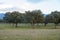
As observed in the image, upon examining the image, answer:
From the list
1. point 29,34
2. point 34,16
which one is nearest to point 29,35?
point 29,34

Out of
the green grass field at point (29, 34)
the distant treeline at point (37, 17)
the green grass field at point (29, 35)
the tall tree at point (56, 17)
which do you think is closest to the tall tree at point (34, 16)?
the distant treeline at point (37, 17)

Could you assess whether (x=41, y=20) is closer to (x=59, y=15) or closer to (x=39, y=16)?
(x=39, y=16)

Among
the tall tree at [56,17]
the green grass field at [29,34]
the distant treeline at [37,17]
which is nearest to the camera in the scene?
the green grass field at [29,34]

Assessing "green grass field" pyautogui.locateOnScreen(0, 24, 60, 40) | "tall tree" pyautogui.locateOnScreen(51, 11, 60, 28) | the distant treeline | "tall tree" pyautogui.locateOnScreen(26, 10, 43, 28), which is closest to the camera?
"green grass field" pyautogui.locateOnScreen(0, 24, 60, 40)

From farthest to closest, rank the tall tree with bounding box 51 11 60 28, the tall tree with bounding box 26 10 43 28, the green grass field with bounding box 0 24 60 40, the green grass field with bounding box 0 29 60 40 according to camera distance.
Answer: the tall tree with bounding box 26 10 43 28 → the tall tree with bounding box 51 11 60 28 → the green grass field with bounding box 0 24 60 40 → the green grass field with bounding box 0 29 60 40

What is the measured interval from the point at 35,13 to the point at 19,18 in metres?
6.96

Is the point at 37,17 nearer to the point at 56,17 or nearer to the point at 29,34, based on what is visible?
the point at 56,17

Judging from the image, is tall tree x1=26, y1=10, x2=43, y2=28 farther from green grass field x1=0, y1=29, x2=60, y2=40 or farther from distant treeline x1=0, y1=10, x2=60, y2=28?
green grass field x1=0, y1=29, x2=60, y2=40

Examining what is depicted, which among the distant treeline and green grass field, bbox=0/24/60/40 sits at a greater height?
the distant treeline

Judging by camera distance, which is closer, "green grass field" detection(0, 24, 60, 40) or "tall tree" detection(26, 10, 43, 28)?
"green grass field" detection(0, 24, 60, 40)

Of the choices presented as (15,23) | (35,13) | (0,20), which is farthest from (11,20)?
(35,13)

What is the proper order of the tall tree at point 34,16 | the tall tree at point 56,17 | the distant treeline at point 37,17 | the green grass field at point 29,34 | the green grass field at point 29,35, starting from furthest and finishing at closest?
the tall tree at point 34,16 → the distant treeline at point 37,17 → the tall tree at point 56,17 → the green grass field at point 29,34 → the green grass field at point 29,35

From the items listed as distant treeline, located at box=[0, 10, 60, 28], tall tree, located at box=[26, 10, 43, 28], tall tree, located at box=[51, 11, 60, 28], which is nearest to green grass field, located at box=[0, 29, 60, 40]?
tall tree, located at box=[51, 11, 60, 28]

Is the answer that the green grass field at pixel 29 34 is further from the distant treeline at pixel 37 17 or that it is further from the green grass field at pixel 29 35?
the distant treeline at pixel 37 17
